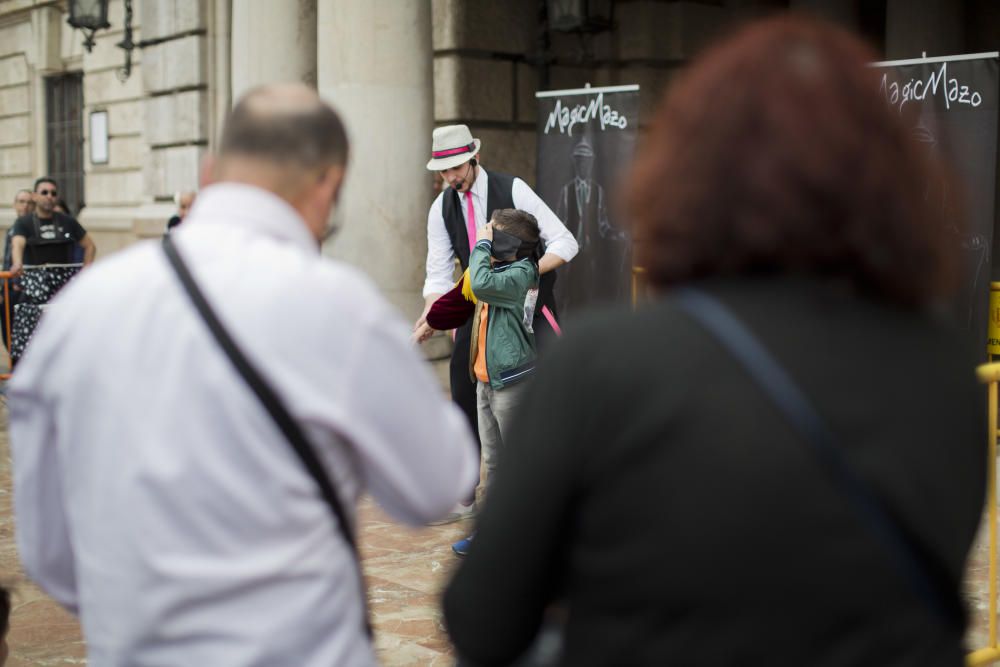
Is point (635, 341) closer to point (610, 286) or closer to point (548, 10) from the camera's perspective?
point (610, 286)

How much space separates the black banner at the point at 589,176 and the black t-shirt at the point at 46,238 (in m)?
4.38

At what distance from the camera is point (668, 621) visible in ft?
4.26

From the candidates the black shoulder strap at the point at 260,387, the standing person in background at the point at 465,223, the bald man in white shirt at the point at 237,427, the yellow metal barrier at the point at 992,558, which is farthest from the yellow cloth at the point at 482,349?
the black shoulder strap at the point at 260,387


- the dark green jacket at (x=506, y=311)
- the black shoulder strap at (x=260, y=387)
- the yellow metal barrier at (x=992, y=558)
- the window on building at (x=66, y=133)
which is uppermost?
the window on building at (x=66, y=133)

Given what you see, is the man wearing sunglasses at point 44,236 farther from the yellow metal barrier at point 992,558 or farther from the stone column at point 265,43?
the yellow metal barrier at point 992,558

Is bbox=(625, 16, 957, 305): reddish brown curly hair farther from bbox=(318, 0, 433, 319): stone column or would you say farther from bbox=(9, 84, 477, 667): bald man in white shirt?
bbox=(318, 0, 433, 319): stone column

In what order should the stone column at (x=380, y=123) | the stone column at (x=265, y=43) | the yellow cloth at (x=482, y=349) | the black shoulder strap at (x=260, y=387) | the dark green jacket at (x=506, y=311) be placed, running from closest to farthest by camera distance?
the black shoulder strap at (x=260, y=387)
the dark green jacket at (x=506, y=311)
the yellow cloth at (x=482, y=349)
the stone column at (x=380, y=123)
the stone column at (x=265, y=43)

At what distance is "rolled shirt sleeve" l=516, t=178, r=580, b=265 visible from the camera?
5.82m

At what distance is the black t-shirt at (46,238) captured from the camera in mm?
10852

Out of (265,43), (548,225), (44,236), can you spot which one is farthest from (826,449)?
(44,236)

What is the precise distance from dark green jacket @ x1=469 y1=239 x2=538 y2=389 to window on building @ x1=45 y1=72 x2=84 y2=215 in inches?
575

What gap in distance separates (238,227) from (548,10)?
10062 mm

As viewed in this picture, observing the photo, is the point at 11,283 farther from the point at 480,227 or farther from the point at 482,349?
the point at 482,349

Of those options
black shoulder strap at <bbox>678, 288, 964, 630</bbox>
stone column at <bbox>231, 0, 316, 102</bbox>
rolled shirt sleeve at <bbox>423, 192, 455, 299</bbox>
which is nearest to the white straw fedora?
rolled shirt sleeve at <bbox>423, 192, 455, 299</bbox>
